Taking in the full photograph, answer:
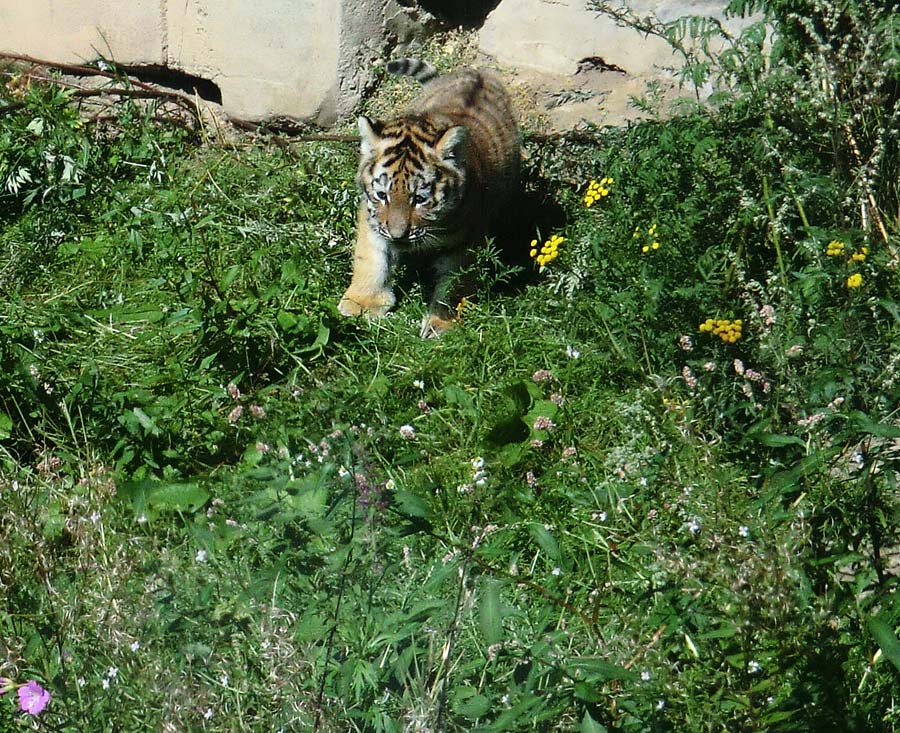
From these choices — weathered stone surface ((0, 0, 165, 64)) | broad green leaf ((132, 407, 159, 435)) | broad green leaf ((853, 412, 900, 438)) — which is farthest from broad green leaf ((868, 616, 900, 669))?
weathered stone surface ((0, 0, 165, 64))

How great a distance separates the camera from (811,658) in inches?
99.5

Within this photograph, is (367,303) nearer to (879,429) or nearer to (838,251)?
(838,251)

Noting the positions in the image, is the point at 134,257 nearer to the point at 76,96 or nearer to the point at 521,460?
the point at 76,96

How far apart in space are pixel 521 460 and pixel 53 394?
1664 mm

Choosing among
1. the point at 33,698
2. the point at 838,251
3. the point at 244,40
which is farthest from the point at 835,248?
the point at 244,40

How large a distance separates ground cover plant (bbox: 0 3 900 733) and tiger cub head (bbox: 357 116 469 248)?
357 mm

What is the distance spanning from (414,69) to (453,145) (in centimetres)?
118

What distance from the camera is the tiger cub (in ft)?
16.5

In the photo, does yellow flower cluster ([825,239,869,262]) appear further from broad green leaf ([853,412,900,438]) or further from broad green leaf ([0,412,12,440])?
broad green leaf ([0,412,12,440])

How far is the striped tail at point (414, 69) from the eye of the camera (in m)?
6.00

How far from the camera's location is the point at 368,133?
5.11 m

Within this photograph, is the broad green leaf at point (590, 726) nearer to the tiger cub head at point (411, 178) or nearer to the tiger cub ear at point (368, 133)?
the tiger cub head at point (411, 178)

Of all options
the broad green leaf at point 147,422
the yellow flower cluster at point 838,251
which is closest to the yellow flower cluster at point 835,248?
the yellow flower cluster at point 838,251

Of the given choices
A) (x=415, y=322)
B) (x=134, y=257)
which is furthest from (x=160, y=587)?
(x=134, y=257)
